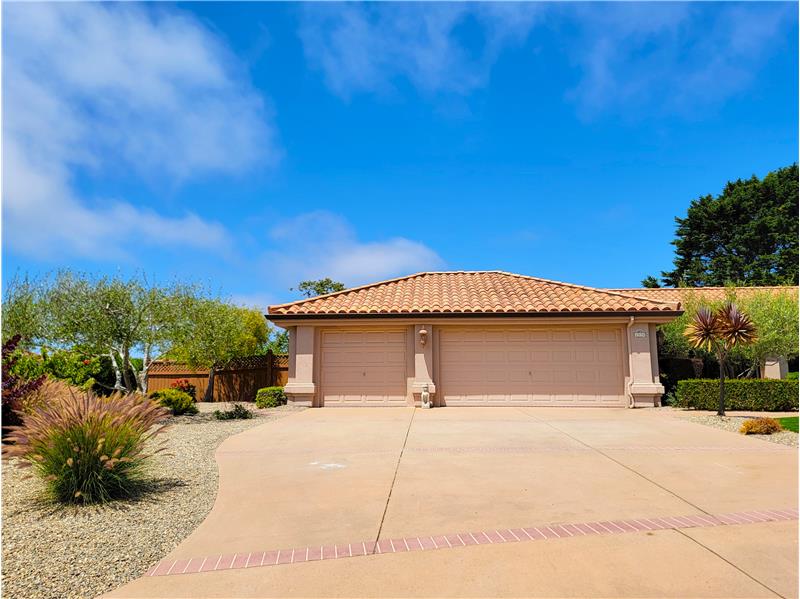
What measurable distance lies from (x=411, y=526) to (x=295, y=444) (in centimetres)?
493

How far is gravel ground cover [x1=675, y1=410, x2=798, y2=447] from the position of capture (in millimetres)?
9195

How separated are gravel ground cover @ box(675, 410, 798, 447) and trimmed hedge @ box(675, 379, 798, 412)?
67 cm

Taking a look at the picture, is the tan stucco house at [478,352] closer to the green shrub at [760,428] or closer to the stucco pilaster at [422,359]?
the stucco pilaster at [422,359]

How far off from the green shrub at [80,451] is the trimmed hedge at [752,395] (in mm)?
13746

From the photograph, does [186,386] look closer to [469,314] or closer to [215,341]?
[215,341]

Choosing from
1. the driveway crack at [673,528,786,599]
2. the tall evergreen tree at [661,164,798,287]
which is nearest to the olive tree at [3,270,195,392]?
the driveway crack at [673,528,786,599]

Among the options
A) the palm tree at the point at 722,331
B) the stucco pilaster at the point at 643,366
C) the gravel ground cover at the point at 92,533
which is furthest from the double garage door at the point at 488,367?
the gravel ground cover at the point at 92,533

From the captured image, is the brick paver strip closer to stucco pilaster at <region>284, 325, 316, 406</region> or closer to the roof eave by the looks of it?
the roof eave

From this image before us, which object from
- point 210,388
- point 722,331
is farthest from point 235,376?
point 722,331

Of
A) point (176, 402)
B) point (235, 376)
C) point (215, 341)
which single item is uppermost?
point (215, 341)

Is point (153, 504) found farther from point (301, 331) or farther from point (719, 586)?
point (301, 331)

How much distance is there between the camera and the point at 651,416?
12844 mm

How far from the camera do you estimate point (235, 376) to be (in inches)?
890

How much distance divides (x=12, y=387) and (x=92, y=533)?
206 inches
